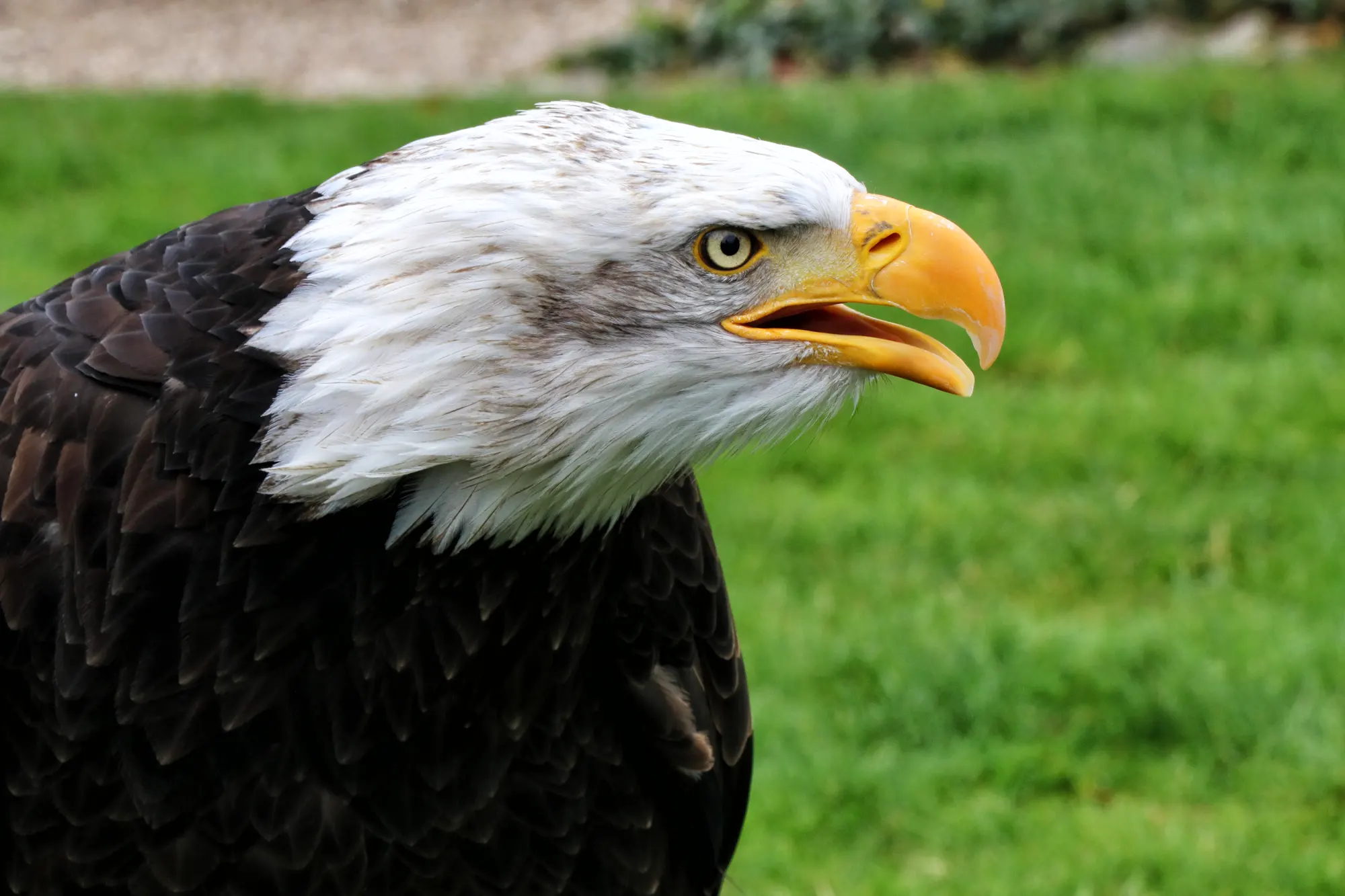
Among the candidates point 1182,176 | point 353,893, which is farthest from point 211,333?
point 1182,176

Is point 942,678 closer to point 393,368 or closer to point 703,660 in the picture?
point 703,660

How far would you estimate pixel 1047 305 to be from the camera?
649cm

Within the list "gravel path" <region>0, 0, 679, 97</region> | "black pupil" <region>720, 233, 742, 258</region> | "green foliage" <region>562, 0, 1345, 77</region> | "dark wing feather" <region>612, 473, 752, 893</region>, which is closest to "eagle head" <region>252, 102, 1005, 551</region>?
"black pupil" <region>720, 233, 742, 258</region>

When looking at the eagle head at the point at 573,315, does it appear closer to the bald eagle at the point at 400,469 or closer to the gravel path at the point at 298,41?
the bald eagle at the point at 400,469

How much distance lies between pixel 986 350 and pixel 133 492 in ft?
A: 3.80

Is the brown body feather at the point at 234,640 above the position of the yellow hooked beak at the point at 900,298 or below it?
below

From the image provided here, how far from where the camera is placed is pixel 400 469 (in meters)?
2.16

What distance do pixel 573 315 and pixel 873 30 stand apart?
839cm

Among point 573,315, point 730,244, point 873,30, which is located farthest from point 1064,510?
point 873,30

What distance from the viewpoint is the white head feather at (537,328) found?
2121mm

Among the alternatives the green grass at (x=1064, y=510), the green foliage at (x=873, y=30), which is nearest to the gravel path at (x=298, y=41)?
the green foliage at (x=873, y=30)

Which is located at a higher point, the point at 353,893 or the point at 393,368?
the point at 393,368

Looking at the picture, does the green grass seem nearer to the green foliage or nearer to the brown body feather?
the brown body feather

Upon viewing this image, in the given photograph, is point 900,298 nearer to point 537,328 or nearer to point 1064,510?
point 537,328
